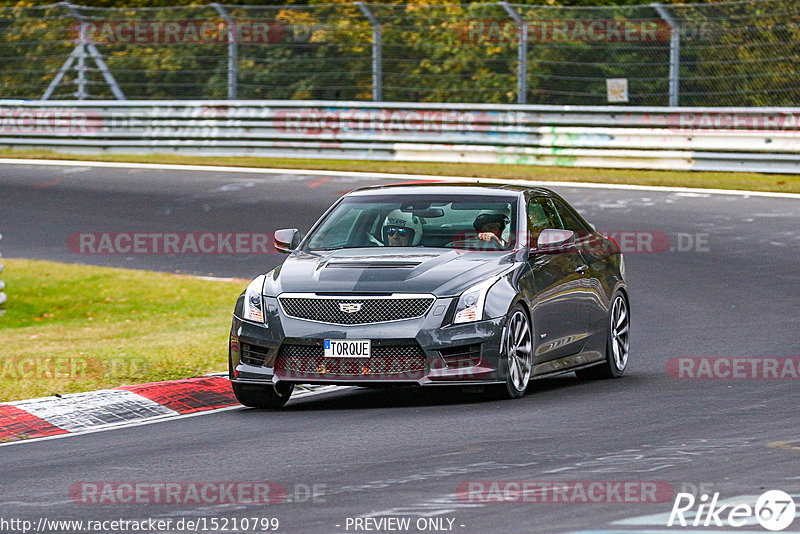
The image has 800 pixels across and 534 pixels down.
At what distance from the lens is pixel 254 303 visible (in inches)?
393

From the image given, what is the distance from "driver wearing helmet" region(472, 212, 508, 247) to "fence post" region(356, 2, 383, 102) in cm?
1676

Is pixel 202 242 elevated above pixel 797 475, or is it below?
below

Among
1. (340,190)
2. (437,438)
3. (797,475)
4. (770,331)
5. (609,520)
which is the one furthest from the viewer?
(340,190)

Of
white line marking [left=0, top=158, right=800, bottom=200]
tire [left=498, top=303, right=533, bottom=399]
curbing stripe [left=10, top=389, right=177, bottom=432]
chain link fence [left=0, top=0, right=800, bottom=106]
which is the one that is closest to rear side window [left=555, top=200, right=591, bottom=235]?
tire [left=498, top=303, right=533, bottom=399]

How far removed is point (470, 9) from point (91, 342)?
15209 millimetres

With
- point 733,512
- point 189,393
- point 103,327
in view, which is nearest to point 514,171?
point 103,327

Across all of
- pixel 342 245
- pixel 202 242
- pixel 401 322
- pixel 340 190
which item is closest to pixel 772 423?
pixel 401 322

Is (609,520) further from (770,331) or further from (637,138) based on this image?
(637,138)

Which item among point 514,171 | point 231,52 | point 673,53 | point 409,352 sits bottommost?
point 514,171

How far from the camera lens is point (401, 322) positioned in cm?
955

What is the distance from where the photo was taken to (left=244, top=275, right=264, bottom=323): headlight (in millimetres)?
9914

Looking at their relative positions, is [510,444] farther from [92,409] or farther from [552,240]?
[92,409]

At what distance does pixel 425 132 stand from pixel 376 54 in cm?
180

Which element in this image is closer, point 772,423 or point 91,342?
point 772,423
